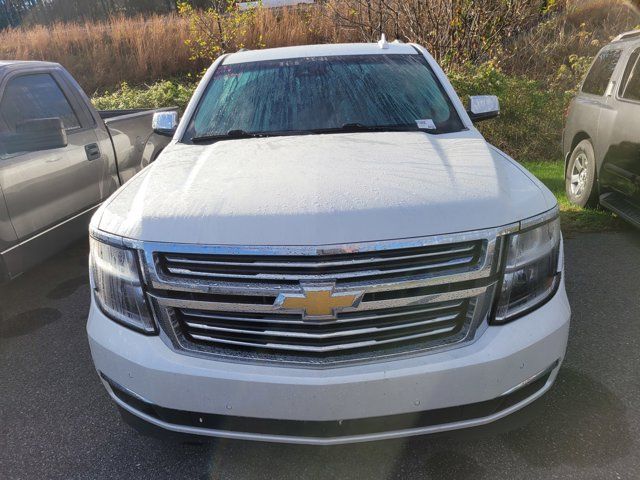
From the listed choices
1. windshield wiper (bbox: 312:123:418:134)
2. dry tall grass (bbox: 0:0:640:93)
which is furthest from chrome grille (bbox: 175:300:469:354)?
dry tall grass (bbox: 0:0:640:93)

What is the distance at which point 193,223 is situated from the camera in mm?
1973

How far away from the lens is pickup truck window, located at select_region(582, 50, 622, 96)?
5266 mm

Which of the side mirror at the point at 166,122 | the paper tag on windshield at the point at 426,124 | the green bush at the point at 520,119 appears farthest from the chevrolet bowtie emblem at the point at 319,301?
the green bush at the point at 520,119

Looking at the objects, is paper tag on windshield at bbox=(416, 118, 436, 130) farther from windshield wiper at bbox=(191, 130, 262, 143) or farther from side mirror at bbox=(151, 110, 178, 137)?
side mirror at bbox=(151, 110, 178, 137)

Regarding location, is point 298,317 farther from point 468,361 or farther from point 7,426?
point 7,426

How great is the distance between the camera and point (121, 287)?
2061mm

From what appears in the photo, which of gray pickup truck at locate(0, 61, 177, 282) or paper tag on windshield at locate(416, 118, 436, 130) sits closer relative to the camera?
paper tag on windshield at locate(416, 118, 436, 130)

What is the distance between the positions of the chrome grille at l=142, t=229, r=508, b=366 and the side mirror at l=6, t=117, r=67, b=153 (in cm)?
231

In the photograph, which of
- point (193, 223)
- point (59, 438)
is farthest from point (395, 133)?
point (59, 438)

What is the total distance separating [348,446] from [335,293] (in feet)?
3.22

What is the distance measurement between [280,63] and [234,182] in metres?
1.69

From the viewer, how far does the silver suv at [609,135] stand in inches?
178

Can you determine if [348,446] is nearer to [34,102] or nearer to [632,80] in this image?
[34,102]

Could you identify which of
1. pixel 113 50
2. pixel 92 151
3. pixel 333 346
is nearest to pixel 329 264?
pixel 333 346
